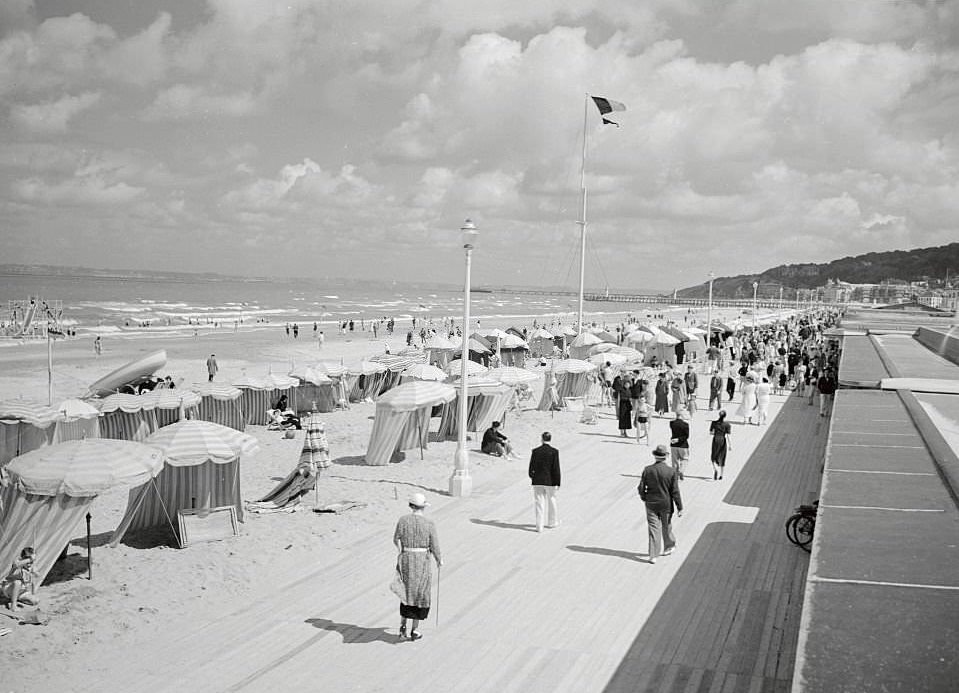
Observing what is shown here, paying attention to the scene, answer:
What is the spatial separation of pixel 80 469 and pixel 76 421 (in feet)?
24.7

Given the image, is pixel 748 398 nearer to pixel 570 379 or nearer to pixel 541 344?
pixel 570 379

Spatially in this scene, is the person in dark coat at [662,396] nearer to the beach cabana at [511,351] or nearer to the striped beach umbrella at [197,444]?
the striped beach umbrella at [197,444]

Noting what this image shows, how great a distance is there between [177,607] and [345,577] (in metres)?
1.66

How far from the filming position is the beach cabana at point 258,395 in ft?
61.2

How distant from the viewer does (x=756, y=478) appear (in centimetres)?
1288

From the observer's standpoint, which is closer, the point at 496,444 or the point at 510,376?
the point at 496,444

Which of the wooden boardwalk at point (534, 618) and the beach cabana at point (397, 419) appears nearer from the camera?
the wooden boardwalk at point (534, 618)

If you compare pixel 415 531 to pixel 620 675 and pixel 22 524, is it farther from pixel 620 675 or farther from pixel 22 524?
pixel 22 524

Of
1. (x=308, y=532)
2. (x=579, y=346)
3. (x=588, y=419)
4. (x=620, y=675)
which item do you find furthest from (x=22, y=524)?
(x=579, y=346)

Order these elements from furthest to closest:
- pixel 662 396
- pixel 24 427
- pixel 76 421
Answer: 1. pixel 662 396
2. pixel 76 421
3. pixel 24 427

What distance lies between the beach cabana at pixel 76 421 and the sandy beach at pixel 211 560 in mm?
3054

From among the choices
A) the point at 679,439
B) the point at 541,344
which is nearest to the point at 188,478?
the point at 679,439

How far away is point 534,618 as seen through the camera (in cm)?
705

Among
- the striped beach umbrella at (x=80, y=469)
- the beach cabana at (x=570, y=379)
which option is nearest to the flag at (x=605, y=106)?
the beach cabana at (x=570, y=379)
